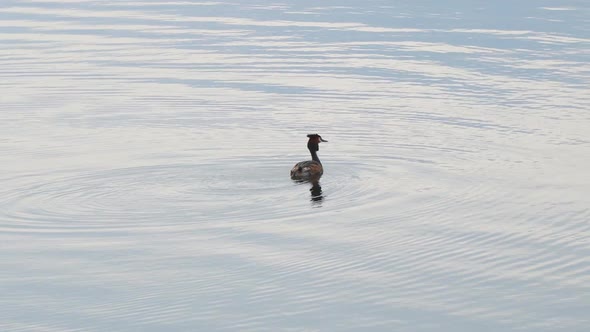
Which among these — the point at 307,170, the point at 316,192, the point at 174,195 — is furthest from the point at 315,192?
the point at 174,195

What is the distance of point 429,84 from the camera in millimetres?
31094

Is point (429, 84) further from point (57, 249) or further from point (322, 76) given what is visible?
point (57, 249)

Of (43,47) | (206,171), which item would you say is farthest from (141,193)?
(43,47)

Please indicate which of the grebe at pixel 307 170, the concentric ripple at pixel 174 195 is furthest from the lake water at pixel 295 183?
the grebe at pixel 307 170

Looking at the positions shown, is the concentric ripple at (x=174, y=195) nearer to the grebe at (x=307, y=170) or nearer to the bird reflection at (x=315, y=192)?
the bird reflection at (x=315, y=192)

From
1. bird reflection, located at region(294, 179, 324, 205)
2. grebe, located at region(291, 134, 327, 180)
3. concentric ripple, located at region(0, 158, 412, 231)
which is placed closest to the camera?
concentric ripple, located at region(0, 158, 412, 231)

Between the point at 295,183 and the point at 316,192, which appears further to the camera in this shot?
the point at 295,183

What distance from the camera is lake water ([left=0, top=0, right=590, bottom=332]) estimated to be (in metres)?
14.9

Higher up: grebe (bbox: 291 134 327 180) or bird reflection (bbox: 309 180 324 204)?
grebe (bbox: 291 134 327 180)

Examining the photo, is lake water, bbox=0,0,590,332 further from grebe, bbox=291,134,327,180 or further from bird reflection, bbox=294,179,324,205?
grebe, bbox=291,134,327,180

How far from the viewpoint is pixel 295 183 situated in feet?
68.8

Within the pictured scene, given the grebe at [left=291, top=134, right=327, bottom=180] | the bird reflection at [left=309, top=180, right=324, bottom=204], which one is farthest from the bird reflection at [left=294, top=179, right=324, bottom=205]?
the grebe at [left=291, top=134, right=327, bottom=180]

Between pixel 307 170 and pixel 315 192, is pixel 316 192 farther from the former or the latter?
pixel 307 170

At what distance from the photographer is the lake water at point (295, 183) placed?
14867 mm
